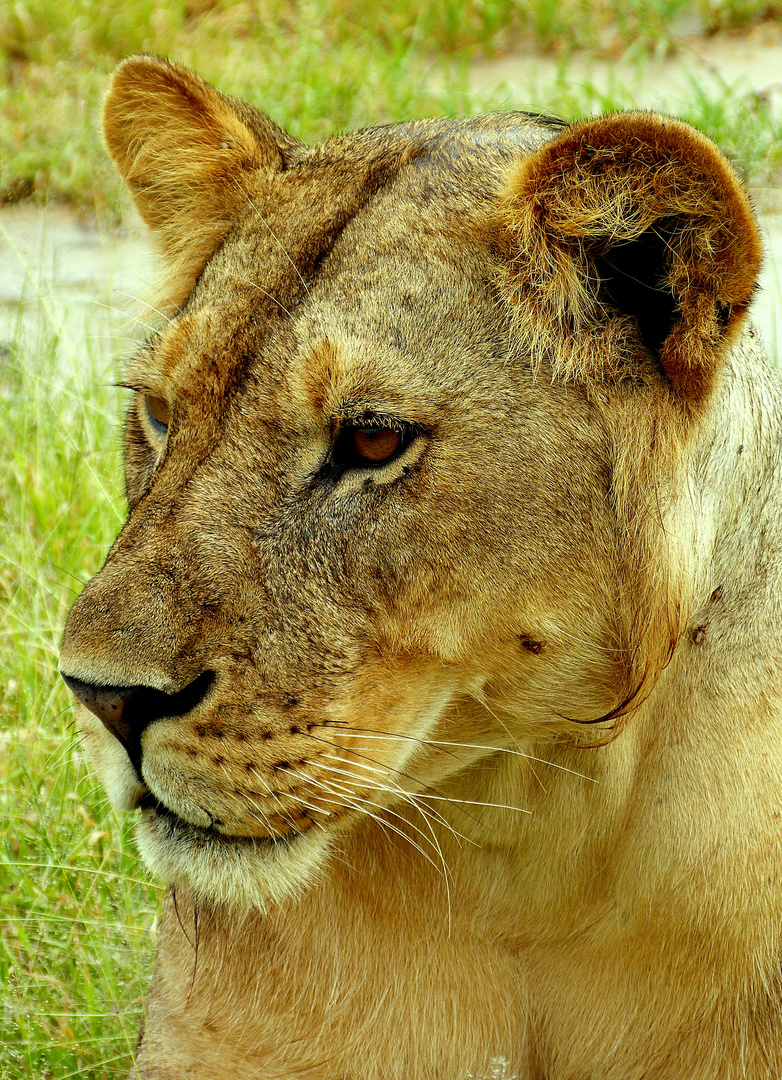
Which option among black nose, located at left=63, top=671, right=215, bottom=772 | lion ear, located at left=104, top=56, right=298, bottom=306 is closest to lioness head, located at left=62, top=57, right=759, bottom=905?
black nose, located at left=63, top=671, right=215, bottom=772

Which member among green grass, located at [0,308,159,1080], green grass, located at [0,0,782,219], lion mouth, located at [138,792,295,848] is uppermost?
green grass, located at [0,0,782,219]

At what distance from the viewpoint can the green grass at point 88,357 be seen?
A: 350 centimetres

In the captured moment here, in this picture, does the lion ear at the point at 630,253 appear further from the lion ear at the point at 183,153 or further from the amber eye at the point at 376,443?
the lion ear at the point at 183,153

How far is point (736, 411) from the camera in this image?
266cm

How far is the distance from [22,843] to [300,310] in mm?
1986

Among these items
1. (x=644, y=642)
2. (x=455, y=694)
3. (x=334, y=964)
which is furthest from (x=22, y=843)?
(x=644, y=642)

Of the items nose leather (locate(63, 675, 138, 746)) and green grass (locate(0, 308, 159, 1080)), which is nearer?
nose leather (locate(63, 675, 138, 746))

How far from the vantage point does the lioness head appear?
2.33 metres

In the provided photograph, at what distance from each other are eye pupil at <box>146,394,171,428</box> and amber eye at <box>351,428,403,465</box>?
Result: 17.5 inches

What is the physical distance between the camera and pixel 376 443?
241 cm

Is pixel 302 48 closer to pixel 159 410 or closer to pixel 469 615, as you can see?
pixel 159 410

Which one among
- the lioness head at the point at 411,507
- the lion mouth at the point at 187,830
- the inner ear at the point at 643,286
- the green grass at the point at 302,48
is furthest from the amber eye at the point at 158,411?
the green grass at the point at 302,48

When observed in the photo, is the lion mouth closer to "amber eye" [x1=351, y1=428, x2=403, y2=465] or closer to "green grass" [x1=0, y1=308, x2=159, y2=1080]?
→ "amber eye" [x1=351, y1=428, x2=403, y2=465]

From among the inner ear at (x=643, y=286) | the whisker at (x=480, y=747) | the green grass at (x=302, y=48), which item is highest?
the green grass at (x=302, y=48)
